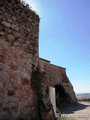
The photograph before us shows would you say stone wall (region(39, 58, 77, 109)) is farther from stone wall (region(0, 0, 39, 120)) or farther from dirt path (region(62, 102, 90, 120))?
stone wall (region(0, 0, 39, 120))

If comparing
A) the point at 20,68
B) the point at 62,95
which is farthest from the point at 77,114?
the point at 62,95

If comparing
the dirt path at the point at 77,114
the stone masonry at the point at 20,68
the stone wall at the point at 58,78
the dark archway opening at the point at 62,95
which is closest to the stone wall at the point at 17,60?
the stone masonry at the point at 20,68

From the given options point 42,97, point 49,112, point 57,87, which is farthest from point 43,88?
point 57,87

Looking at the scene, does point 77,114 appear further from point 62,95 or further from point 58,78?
point 58,78

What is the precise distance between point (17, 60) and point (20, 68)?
0.26 metres

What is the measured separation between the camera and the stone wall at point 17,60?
4898mm

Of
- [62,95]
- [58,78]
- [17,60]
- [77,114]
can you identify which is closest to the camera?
[17,60]

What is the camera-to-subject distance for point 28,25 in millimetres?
6102

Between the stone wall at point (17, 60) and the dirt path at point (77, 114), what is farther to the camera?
the dirt path at point (77, 114)

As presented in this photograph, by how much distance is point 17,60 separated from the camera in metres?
5.40

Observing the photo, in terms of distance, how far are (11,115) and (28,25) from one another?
2.92 metres

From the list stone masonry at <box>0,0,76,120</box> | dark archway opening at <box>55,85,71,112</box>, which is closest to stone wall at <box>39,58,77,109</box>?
dark archway opening at <box>55,85,71,112</box>

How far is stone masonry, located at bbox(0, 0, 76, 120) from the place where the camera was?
4930 millimetres

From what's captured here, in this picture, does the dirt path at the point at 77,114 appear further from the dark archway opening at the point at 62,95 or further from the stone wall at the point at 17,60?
the stone wall at the point at 17,60
